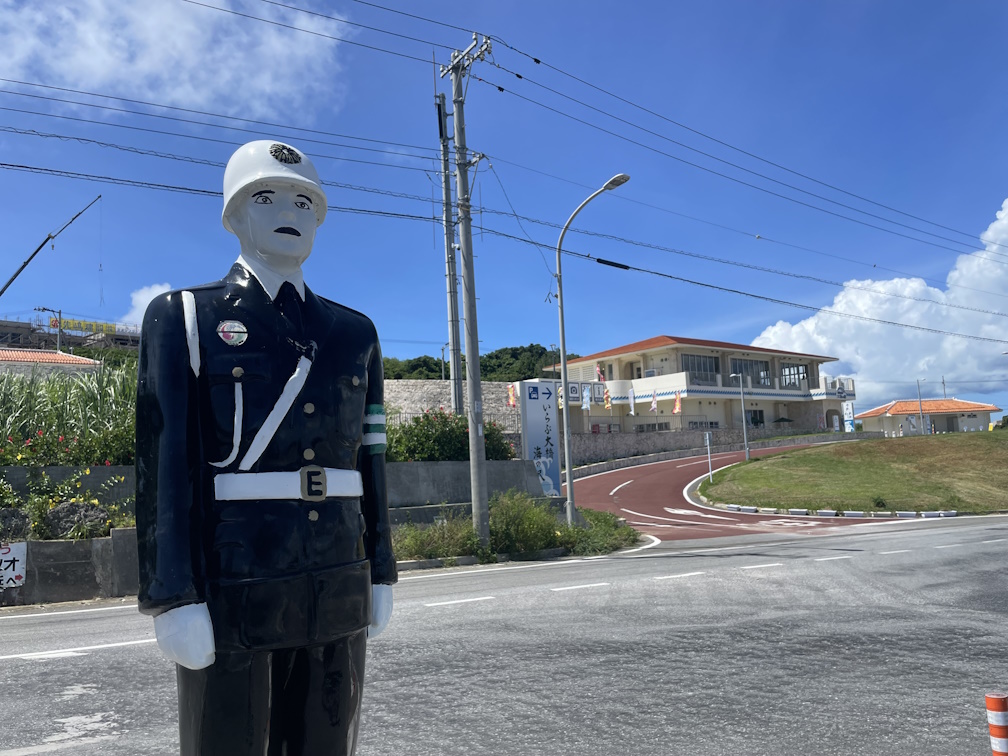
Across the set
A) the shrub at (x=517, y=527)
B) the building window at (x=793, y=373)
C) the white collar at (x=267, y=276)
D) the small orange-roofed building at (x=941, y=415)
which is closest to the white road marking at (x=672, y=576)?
the shrub at (x=517, y=527)

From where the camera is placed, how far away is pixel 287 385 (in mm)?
Result: 2213

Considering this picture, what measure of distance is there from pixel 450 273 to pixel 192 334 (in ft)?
82.0

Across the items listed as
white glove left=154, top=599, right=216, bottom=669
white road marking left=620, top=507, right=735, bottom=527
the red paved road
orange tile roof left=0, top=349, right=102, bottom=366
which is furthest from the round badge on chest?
orange tile roof left=0, top=349, right=102, bottom=366

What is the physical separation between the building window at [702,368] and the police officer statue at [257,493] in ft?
192

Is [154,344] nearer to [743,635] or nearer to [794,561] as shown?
[743,635]

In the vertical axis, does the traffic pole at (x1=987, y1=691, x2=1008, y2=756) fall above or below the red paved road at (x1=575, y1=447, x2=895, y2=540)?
above

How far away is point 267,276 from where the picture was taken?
92.4 inches

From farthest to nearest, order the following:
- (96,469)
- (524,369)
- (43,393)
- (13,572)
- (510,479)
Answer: (524,369) < (510,479) < (43,393) < (96,469) < (13,572)

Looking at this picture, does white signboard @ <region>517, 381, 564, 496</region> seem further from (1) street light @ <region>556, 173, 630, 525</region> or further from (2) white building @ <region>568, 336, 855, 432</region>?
(2) white building @ <region>568, 336, 855, 432</region>

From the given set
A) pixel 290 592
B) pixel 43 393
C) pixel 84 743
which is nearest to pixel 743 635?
pixel 84 743

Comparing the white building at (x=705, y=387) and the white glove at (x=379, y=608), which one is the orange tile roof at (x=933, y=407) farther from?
the white glove at (x=379, y=608)

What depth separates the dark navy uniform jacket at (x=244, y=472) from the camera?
206 centimetres

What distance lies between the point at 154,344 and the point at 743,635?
19.0ft

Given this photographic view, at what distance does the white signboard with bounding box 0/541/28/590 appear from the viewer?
10.1m
